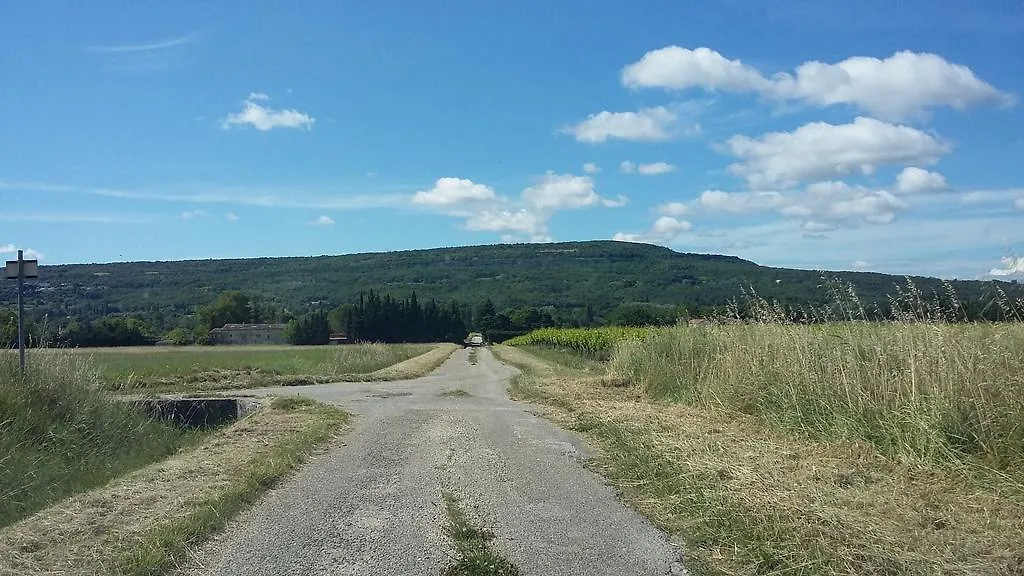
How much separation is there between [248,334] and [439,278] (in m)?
58.2

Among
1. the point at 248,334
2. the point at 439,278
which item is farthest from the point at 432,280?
the point at 248,334

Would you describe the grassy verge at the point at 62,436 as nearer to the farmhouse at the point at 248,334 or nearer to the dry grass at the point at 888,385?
the dry grass at the point at 888,385

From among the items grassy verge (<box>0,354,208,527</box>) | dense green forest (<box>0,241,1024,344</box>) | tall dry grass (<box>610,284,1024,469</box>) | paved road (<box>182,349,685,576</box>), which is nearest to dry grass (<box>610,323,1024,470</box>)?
tall dry grass (<box>610,284,1024,469</box>)

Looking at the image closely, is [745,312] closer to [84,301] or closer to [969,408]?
[969,408]

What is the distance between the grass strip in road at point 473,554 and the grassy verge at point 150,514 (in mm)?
2097

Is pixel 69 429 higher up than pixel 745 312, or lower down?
lower down

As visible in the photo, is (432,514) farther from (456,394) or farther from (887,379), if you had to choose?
(456,394)

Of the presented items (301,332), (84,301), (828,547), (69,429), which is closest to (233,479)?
(69,429)

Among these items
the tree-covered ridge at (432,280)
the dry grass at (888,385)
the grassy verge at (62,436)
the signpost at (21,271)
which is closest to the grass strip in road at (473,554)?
the grassy verge at (62,436)

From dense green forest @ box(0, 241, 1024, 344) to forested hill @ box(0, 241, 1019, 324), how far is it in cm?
23

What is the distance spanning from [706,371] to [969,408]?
7.97 m

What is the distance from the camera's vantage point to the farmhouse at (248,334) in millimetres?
94562

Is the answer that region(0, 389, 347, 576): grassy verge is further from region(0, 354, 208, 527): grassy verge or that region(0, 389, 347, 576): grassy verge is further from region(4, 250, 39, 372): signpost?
region(4, 250, 39, 372): signpost

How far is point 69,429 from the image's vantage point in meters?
13.0
